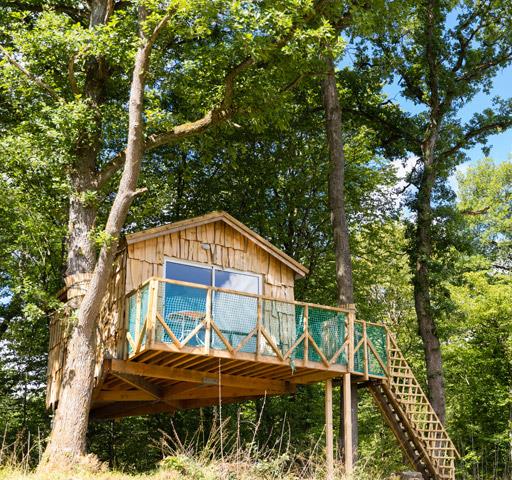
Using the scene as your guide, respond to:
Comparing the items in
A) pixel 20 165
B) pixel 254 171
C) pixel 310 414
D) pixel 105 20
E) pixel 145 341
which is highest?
pixel 105 20

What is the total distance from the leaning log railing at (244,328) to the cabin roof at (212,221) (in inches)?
51.2

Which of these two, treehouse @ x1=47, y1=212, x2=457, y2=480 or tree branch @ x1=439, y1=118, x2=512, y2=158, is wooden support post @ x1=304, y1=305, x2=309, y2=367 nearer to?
treehouse @ x1=47, y1=212, x2=457, y2=480

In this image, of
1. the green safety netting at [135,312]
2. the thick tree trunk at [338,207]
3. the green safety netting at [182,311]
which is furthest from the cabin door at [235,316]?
the thick tree trunk at [338,207]

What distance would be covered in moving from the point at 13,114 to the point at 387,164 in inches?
529

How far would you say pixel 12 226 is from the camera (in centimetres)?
1571

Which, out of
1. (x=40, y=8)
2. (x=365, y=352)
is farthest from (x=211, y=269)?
(x=40, y=8)

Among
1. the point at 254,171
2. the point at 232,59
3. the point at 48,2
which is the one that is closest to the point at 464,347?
the point at 254,171

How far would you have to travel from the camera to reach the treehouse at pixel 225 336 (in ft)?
39.1

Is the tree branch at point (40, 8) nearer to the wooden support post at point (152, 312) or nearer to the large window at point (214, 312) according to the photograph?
the large window at point (214, 312)

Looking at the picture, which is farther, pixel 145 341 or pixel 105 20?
pixel 105 20

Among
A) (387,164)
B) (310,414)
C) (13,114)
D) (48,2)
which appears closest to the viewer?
(48,2)

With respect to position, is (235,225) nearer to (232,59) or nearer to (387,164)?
(232,59)

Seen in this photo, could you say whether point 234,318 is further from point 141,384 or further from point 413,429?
point 413,429

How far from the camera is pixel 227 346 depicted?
12062 millimetres
